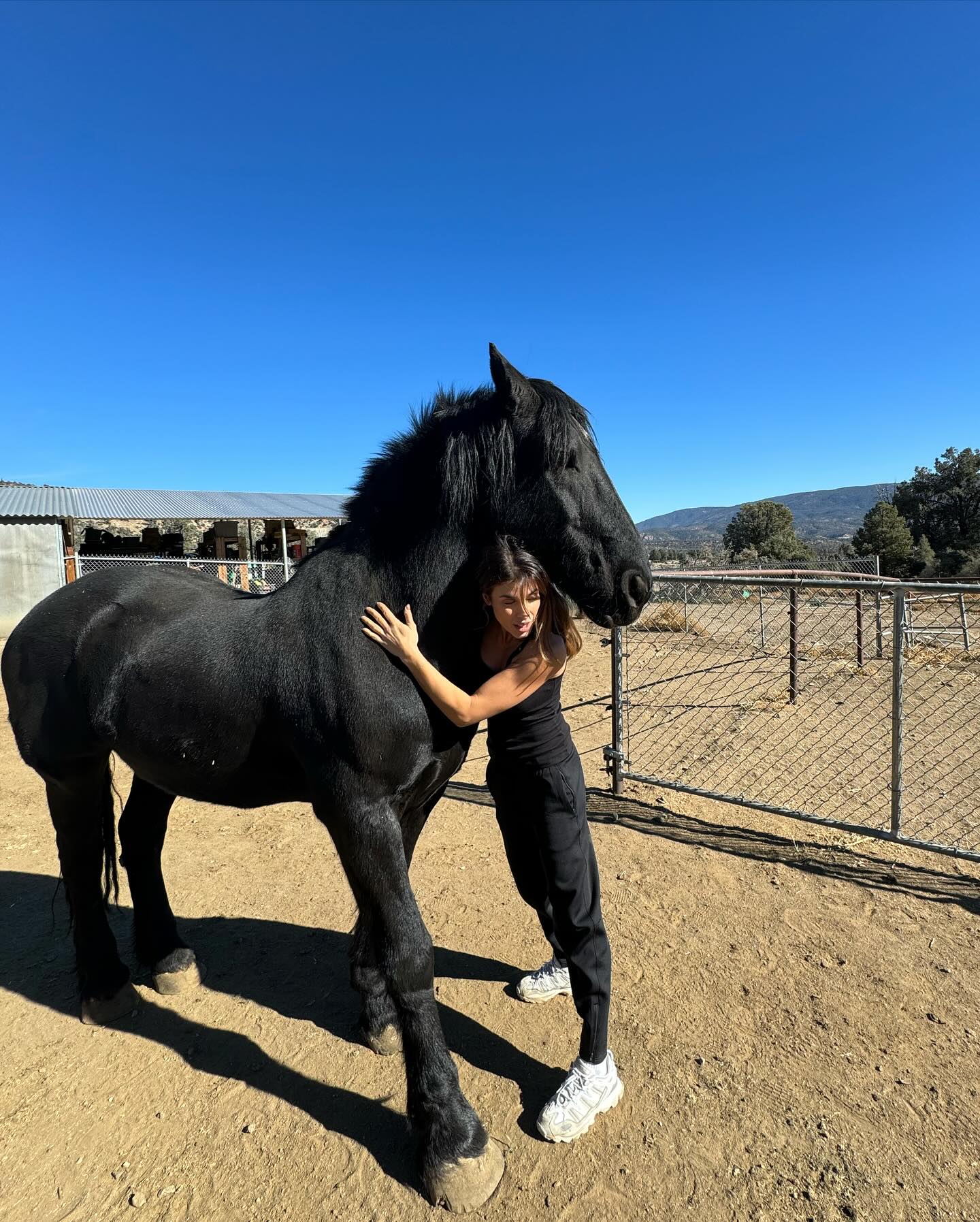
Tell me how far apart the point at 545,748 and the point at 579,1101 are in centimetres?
118

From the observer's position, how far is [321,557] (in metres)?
2.29

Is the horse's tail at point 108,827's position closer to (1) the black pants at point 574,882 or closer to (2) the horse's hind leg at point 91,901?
(2) the horse's hind leg at point 91,901

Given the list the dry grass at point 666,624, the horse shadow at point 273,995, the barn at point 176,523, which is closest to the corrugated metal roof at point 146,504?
the barn at point 176,523

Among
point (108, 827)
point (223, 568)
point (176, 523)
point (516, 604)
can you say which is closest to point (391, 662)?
point (516, 604)

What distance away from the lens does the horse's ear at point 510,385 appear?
1937 mm

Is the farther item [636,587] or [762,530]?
[762,530]

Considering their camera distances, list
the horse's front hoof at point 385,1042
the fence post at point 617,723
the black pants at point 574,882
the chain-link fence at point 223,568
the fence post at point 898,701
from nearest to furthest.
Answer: the black pants at point 574,882, the horse's front hoof at point 385,1042, the fence post at point 898,701, the fence post at point 617,723, the chain-link fence at point 223,568

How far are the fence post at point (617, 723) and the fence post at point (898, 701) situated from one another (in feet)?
6.01

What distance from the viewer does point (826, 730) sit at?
720 centimetres

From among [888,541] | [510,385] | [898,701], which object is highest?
[510,385]

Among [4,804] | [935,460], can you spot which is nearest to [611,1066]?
[4,804]

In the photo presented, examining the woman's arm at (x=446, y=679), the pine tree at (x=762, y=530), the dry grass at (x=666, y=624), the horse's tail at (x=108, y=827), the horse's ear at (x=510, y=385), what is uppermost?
the pine tree at (x=762, y=530)

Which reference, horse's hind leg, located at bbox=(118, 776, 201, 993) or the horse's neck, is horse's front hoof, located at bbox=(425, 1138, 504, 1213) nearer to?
the horse's neck

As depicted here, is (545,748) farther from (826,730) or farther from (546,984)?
(826,730)
